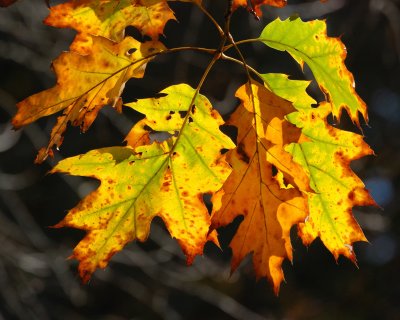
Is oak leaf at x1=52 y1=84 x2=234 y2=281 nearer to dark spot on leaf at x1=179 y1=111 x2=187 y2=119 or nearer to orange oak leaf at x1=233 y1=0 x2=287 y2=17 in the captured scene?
dark spot on leaf at x1=179 y1=111 x2=187 y2=119

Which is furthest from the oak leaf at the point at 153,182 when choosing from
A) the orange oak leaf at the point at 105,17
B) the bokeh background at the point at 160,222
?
the bokeh background at the point at 160,222

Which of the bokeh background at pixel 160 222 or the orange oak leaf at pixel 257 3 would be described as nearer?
the orange oak leaf at pixel 257 3

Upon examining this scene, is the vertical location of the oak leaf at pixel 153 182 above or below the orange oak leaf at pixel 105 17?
below

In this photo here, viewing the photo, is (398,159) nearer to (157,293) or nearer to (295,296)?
(295,296)

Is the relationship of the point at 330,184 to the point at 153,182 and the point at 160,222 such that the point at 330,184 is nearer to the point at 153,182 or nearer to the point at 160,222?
the point at 153,182

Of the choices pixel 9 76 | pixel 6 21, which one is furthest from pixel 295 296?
pixel 6 21

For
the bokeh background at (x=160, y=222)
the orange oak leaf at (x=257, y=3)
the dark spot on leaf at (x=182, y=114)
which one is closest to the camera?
the orange oak leaf at (x=257, y=3)

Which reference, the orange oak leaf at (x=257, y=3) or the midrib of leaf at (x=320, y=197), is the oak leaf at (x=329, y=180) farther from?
the orange oak leaf at (x=257, y=3)
